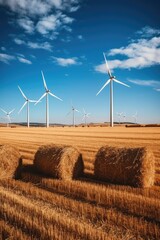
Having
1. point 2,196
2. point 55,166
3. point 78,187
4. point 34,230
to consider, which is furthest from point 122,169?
point 34,230

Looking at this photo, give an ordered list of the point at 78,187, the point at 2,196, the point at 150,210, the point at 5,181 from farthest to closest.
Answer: the point at 5,181, the point at 78,187, the point at 2,196, the point at 150,210

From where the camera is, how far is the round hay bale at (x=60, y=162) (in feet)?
37.3

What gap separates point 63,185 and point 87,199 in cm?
188

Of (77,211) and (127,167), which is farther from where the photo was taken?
(127,167)

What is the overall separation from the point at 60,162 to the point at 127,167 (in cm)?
270

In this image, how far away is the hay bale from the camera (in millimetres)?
9992

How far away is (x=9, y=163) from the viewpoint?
12.1m

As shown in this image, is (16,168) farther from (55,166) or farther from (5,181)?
(55,166)

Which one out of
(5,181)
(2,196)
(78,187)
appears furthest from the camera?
(5,181)

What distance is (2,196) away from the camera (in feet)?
28.9

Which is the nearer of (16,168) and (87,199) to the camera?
(87,199)

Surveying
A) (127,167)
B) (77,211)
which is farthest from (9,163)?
(77,211)

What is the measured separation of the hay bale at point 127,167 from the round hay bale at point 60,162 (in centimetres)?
116

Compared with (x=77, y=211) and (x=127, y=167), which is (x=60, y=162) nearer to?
→ (x=127, y=167)
